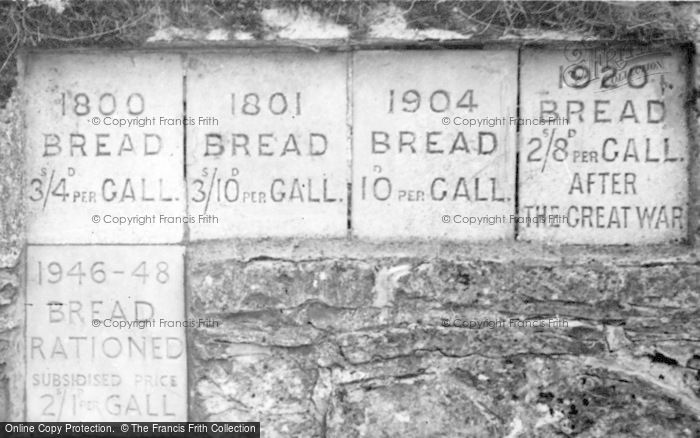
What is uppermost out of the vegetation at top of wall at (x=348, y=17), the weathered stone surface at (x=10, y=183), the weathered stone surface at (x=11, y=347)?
the vegetation at top of wall at (x=348, y=17)

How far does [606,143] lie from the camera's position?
3.04m

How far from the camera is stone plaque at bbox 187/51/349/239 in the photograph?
3.07 m

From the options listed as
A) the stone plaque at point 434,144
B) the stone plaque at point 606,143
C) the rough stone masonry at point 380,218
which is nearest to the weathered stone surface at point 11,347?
the rough stone masonry at point 380,218

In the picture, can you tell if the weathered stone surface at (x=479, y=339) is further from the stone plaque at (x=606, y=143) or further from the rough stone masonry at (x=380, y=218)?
the stone plaque at (x=606, y=143)

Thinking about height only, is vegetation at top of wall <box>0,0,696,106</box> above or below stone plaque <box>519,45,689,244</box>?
above

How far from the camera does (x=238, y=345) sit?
9.88 ft

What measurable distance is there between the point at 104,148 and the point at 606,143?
83.4 inches

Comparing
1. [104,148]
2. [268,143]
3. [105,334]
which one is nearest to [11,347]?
[105,334]

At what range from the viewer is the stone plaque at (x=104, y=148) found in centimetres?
309

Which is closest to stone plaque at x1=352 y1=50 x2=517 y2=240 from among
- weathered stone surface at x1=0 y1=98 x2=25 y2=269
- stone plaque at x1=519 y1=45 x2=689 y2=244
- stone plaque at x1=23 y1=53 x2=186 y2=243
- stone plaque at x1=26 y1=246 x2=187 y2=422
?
stone plaque at x1=519 y1=45 x2=689 y2=244

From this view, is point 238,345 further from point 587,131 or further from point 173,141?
point 587,131

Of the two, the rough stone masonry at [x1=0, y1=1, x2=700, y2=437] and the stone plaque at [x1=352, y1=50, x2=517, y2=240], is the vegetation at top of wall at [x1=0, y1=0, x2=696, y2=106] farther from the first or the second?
the stone plaque at [x1=352, y1=50, x2=517, y2=240]

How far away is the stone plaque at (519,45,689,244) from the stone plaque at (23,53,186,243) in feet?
4.95

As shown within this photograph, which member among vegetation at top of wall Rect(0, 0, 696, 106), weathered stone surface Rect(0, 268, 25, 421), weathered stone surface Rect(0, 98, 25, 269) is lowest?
weathered stone surface Rect(0, 268, 25, 421)
